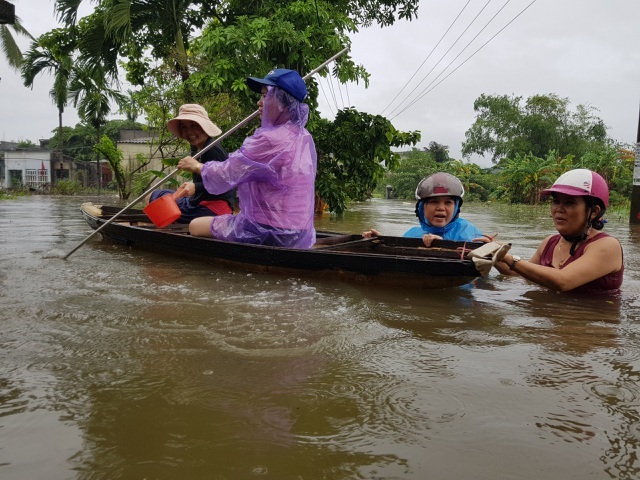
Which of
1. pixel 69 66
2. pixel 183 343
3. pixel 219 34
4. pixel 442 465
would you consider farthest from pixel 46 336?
pixel 69 66

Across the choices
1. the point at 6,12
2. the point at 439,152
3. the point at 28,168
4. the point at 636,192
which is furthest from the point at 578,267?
the point at 439,152

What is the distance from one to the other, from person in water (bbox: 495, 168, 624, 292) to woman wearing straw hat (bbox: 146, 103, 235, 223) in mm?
2825

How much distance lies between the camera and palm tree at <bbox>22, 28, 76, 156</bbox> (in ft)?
37.7

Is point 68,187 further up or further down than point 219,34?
further down

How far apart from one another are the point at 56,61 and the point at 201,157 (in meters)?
15.0

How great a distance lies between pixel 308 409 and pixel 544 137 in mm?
32370

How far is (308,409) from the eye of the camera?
1.68m

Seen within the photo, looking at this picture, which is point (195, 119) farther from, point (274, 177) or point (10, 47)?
point (10, 47)

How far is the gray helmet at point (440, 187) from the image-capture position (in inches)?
160

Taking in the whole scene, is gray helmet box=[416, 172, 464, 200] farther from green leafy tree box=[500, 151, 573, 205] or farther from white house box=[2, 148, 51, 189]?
white house box=[2, 148, 51, 189]

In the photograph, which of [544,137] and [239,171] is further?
[544,137]

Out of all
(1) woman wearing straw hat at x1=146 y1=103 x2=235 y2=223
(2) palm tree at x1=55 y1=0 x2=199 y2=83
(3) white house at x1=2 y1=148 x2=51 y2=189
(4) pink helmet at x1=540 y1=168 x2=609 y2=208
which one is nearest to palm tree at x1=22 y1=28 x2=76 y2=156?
(2) palm tree at x1=55 y1=0 x2=199 y2=83

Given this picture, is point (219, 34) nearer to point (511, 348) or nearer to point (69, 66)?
point (511, 348)

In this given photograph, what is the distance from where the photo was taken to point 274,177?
4043mm
